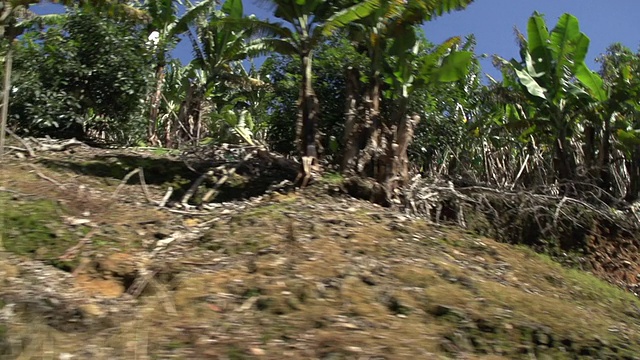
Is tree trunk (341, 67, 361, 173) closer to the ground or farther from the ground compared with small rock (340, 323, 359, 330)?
farther from the ground

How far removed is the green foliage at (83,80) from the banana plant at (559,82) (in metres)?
7.68

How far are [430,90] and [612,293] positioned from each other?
496 cm

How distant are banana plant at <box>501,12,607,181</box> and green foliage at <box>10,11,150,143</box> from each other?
7.68 metres

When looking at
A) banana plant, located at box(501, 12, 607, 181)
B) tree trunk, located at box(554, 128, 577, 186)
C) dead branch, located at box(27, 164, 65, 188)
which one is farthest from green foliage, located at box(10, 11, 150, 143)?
tree trunk, located at box(554, 128, 577, 186)

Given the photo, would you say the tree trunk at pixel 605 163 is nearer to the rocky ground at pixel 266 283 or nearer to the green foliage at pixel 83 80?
the rocky ground at pixel 266 283

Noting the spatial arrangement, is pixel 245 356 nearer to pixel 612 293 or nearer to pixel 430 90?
pixel 612 293

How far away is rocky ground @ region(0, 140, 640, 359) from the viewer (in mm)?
5113

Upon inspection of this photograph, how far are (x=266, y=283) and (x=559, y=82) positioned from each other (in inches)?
302

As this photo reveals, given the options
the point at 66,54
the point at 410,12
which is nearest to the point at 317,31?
the point at 410,12

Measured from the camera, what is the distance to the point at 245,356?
476cm

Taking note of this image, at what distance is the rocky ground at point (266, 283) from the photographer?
5113mm

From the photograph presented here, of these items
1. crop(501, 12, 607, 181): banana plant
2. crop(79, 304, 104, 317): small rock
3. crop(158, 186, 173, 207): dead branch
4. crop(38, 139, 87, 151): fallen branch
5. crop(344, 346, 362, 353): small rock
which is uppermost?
crop(501, 12, 607, 181): banana plant

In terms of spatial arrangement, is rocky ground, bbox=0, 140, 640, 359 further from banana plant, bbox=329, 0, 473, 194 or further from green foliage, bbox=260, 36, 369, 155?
green foliage, bbox=260, 36, 369, 155

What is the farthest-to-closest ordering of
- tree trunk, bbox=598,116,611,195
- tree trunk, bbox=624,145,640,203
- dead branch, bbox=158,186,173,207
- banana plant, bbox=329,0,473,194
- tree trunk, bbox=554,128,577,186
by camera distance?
tree trunk, bbox=554,128,577,186 < tree trunk, bbox=598,116,611,195 < tree trunk, bbox=624,145,640,203 < banana plant, bbox=329,0,473,194 < dead branch, bbox=158,186,173,207
